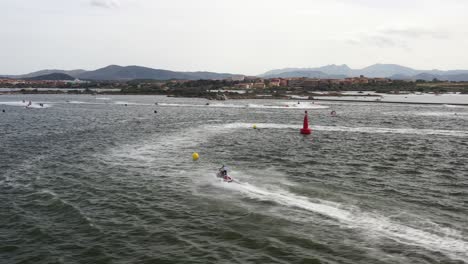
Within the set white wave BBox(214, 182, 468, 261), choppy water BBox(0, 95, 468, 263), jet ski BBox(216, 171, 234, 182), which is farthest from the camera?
jet ski BBox(216, 171, 234, 182)

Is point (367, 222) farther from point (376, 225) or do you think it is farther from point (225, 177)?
point (225, 177)

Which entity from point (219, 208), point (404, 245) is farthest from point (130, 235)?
point (404, 245)

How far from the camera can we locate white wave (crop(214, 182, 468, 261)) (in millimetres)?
16266

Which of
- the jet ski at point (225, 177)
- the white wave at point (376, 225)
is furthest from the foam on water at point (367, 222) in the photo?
the jet ski at point (225, 177)

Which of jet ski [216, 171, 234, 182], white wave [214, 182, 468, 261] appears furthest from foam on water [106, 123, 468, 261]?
jet ski [216, 171, 234, 182]

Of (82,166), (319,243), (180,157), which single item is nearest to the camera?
(319,243)

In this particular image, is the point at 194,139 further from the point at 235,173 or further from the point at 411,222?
the point at 411,222

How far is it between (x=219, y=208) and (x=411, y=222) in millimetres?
9400

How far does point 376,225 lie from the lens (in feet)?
60.3

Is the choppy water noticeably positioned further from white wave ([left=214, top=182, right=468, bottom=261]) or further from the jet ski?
the jet ski

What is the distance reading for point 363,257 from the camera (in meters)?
15.3

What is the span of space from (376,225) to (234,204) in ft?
23.9

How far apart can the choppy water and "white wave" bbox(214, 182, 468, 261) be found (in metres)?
0.06

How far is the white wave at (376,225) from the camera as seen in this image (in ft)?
53.4
